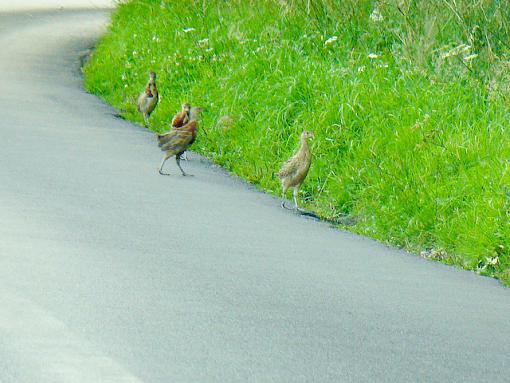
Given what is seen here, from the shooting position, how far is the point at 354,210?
1139 centimetres

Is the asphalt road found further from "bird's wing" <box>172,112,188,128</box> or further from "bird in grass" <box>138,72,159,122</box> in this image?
"bird in grass" <box>138,72,159,122</box>

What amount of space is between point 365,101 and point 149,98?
3.54 metres

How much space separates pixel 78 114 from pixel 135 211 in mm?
6098

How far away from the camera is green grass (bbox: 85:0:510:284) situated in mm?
10516

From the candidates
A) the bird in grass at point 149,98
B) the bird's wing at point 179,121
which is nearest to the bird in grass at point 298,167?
the bird's wing at point 179,121

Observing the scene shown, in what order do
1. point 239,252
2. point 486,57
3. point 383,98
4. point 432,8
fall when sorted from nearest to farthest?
point 239,252 < point 383,98 < point 486,57 < point 432,8

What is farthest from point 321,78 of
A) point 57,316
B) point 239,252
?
point 57,316

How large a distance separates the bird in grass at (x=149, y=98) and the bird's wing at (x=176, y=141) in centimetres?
301

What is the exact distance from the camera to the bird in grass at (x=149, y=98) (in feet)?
50.9

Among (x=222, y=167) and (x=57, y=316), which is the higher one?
(x=57, y=316)

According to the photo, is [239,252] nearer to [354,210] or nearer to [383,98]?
[354,210]

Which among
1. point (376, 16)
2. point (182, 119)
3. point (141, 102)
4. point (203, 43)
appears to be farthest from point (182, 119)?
point (203, 43)

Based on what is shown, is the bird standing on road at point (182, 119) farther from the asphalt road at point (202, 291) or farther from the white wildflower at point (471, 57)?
the white wildflower at point (471, 57)

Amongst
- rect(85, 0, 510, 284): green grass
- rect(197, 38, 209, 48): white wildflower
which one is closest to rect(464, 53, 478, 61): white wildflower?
rect(85, 0, 510, 284): green grass
